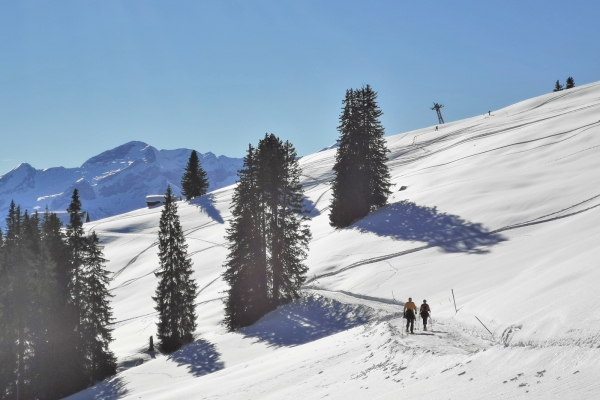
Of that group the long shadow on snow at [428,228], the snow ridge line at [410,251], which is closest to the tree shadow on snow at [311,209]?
the long shadow on snow at [428,228]

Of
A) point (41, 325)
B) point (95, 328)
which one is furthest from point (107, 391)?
point (41, 325)

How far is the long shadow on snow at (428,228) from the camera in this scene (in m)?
33.5

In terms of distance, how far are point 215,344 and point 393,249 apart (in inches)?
561

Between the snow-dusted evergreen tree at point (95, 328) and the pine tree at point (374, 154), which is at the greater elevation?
the pine tree at point (374, 154)

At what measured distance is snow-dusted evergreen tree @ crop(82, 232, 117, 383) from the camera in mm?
34250

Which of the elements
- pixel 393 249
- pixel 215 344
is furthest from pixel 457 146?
pixel 215 344

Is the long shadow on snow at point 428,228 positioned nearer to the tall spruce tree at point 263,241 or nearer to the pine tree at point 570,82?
the tall spruce tree at point 263,241

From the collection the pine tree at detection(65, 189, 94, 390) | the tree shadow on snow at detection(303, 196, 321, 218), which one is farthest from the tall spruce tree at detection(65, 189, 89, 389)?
the tree shadow on snow at detection(303, 196, 321, 218)

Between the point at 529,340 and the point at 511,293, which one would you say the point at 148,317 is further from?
the point at 529,340

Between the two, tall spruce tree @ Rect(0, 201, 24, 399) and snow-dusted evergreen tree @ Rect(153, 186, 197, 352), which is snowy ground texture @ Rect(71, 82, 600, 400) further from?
tall spruce tree @ Rect(0, 201, 24, 399)

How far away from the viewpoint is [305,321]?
3081cm

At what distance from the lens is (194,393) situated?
19.7m

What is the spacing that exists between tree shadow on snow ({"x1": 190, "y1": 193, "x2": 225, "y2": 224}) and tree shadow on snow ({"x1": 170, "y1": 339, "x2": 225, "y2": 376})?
1545 inches

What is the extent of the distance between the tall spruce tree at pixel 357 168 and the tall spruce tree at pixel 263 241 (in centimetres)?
1290
